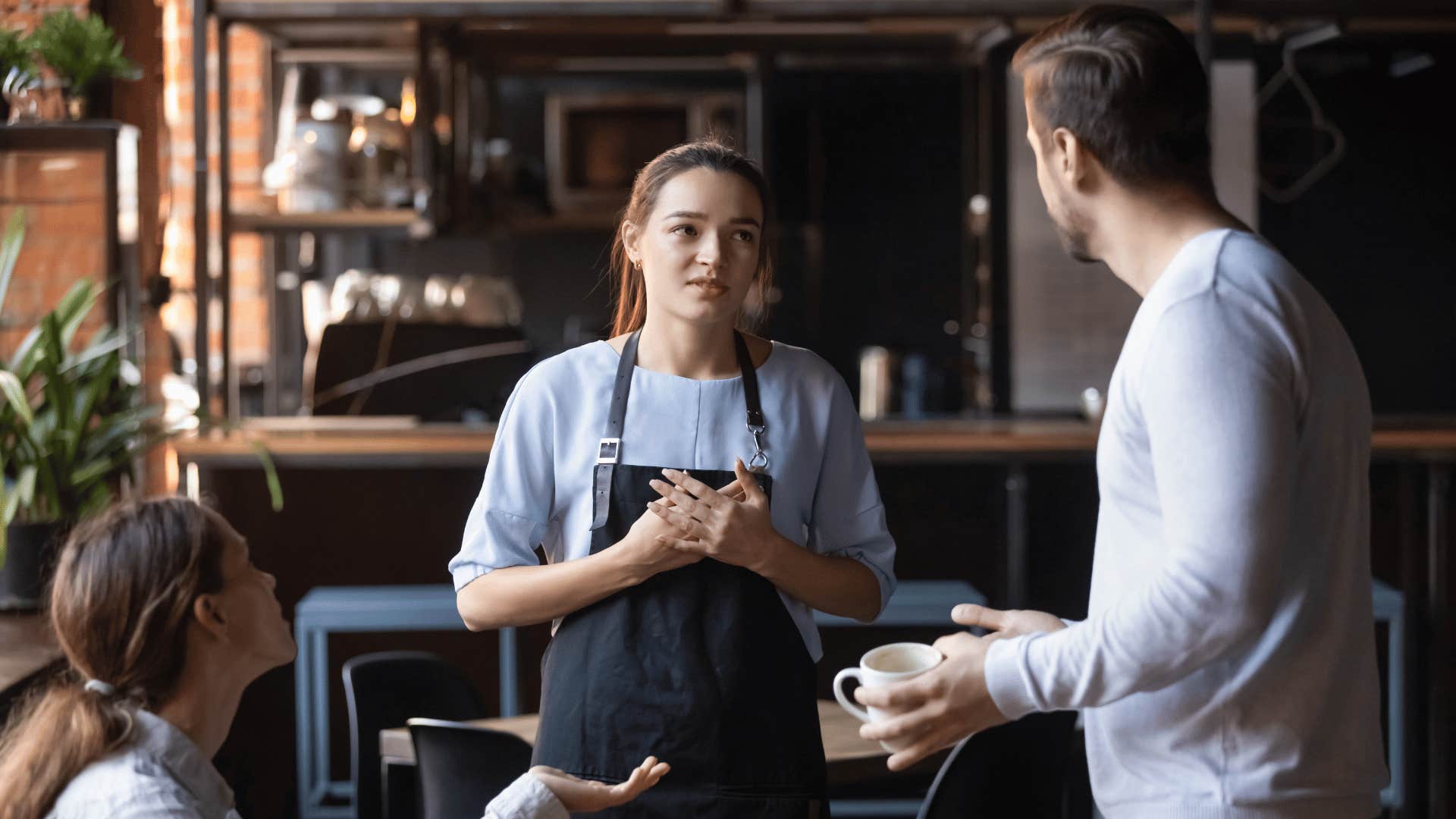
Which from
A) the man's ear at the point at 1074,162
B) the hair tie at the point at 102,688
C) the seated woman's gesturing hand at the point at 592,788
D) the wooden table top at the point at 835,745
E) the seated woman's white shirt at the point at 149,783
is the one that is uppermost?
the man's ear at the point at 1074,162

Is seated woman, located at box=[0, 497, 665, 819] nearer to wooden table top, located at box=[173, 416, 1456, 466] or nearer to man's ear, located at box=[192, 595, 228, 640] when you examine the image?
man's ear, located at box=[192, 595, 228, 640]

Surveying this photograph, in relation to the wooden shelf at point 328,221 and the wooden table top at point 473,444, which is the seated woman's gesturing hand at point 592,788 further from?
the wooden shelf at point 328,221

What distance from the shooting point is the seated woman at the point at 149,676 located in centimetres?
127

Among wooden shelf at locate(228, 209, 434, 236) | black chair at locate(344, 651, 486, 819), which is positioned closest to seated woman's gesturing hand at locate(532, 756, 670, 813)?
black chair at locate(344, 651, 486, 819)

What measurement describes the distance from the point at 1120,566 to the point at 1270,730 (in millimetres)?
170

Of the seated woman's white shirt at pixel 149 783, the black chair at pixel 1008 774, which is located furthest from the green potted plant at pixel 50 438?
the black chair at pixel 1008 774

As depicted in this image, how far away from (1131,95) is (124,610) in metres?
1.06

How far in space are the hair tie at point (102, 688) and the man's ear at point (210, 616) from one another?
0.32 ft

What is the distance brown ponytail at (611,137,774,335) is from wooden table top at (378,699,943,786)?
0.61m

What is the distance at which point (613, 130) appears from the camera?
17.6 ft

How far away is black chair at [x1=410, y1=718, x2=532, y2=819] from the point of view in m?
1.85

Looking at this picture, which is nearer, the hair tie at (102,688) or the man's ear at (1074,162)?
the man's ear at (1074,162)

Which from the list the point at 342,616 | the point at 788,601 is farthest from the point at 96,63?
the point at 788,601

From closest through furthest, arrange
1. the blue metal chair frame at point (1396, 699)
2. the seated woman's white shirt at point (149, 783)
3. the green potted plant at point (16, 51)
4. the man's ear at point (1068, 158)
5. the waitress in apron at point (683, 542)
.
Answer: the man's ear at point (1068, 158)
the seated woman's white shirt at point (149, 783)
the waitress in apron at point (683, 542)
the green potted plant at point (16, 51)
the blue metal chair frame at point (1396, 699)
